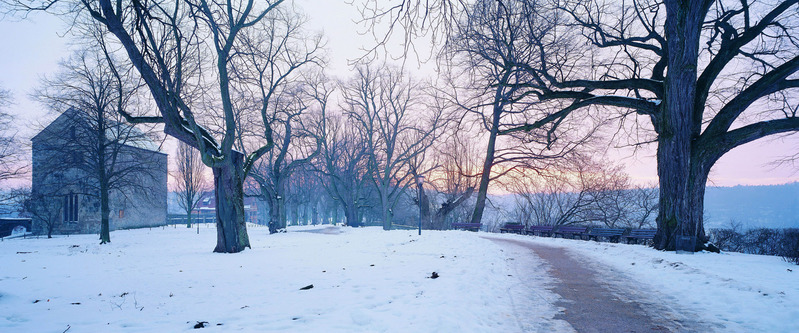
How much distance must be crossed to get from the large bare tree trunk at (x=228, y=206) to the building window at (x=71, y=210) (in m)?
33.9

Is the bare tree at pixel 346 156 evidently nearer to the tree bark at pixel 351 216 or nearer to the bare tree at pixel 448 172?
the tree bark at pixel 351 216

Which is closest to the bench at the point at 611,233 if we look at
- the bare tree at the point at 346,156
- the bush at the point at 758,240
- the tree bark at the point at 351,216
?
the bush at the point at 758,240

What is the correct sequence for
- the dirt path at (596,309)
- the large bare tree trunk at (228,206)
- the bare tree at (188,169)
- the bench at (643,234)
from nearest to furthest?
the dirt path at (596,309) < the large bare tree trunk at (228,206) < the bench at (643,234) < the bare tree at (188,169)

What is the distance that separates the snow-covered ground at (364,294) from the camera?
425 centimetres

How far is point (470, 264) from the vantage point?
8133 mm

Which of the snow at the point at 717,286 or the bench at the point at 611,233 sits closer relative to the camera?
the snow at the point at 717,286

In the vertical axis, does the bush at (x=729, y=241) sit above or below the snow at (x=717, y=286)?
below

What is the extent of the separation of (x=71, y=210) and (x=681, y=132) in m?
46.0

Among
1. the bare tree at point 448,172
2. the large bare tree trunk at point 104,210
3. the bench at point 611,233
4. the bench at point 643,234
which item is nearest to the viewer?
the bench at point 643,234

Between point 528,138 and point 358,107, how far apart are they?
50.3 feet

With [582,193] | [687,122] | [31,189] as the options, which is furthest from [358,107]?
[31,189]

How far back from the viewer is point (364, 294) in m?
5.55

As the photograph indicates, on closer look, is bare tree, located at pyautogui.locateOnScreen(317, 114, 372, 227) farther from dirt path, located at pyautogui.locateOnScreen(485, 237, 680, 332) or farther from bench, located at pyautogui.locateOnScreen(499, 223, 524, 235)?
dirt path, located at pyautogui.locateOnScreen(485, 237, 680, 332)

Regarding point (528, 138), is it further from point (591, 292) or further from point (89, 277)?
point (89, 277)
